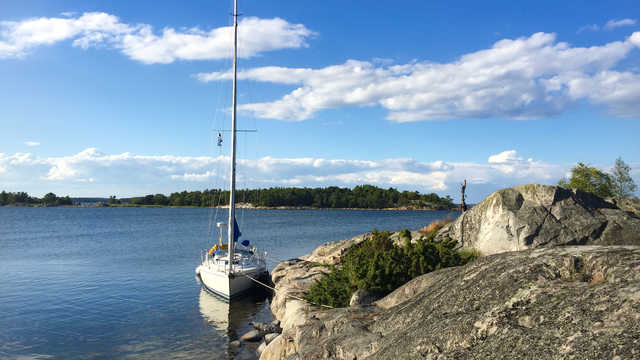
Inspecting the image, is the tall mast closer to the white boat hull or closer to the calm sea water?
the white boat hull

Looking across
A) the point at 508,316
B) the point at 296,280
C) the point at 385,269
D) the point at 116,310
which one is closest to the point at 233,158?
the point at 296,280

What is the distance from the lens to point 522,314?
547 cm

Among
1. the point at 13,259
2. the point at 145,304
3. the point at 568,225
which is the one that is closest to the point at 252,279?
the point at 145,304

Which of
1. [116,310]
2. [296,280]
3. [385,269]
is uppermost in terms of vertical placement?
[385,269]

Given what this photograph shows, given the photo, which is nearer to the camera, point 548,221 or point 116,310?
point 548,221

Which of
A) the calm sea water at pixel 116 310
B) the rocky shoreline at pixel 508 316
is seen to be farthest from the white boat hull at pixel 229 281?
the rocky shoreline at pixel 508 316

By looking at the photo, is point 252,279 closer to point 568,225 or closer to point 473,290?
point 568,225

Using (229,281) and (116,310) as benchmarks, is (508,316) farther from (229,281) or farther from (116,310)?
(116,310)

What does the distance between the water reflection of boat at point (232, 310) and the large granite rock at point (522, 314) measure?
15.2 m

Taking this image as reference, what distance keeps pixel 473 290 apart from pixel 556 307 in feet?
4.39

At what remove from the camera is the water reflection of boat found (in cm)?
2249

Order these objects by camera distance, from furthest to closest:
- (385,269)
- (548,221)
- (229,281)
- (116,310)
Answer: (229,281), (116,310), (548,221), (385,269)

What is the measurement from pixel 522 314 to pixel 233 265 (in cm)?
2418

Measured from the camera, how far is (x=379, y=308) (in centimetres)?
988
